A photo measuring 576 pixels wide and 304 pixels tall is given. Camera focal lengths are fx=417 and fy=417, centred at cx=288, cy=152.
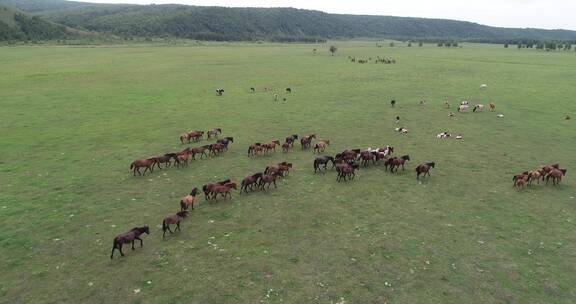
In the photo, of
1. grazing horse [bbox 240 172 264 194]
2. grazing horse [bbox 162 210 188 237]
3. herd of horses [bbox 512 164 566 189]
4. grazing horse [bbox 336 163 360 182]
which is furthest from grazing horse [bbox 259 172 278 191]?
herd of horses [bbox 512 164 566 189]

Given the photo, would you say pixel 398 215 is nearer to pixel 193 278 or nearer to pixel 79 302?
pixel 193 278

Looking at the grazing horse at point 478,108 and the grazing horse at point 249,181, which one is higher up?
the grazing horse at point 478,108

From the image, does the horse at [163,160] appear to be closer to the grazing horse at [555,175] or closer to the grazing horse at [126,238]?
the grazing horse at [126,238]

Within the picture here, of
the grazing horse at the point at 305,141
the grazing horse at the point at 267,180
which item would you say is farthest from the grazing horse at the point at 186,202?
the grazing horse at the point at 305,141

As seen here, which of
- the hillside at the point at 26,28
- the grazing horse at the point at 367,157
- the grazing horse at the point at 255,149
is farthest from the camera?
the hillside at the point at 26,28

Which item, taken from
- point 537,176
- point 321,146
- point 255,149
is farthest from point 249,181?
point 537,176

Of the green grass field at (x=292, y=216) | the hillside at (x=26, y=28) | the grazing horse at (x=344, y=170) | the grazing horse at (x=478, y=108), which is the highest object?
the hillside at (x=26, y=28)
